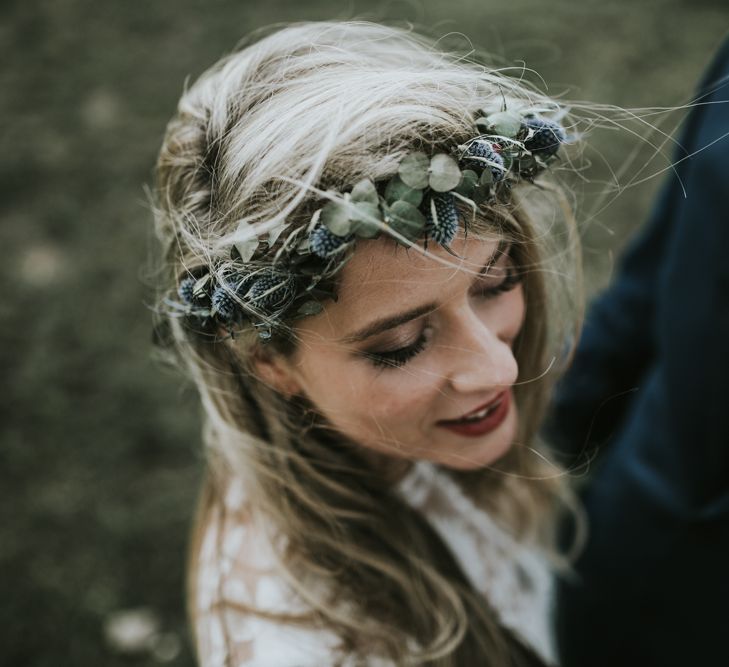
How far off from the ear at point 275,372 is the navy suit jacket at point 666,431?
798 millimetres

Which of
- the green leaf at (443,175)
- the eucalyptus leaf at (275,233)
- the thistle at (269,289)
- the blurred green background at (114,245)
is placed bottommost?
the blurred green background at (114,245)

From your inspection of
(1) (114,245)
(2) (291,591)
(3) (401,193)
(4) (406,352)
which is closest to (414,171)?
(3) (401,193)

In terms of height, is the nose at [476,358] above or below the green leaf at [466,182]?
below

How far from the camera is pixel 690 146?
1998 millimetres

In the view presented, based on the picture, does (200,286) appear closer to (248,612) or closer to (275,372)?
(275,372)

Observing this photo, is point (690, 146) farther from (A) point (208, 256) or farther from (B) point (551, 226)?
(A) point (208, 256)

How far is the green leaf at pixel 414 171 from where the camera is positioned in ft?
4.30

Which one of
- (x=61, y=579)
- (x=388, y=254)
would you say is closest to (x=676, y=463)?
(x=388, y=254)

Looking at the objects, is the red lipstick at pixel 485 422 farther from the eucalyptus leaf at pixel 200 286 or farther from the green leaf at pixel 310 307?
the eucalyptus leaf at pixel 200 286

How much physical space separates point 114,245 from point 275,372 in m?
3.54

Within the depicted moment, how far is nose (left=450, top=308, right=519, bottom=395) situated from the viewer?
1.49 metres

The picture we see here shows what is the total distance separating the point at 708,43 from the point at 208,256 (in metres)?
5.88

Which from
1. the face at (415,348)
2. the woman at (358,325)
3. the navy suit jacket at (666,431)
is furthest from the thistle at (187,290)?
the navy suit jacket at (666,431)

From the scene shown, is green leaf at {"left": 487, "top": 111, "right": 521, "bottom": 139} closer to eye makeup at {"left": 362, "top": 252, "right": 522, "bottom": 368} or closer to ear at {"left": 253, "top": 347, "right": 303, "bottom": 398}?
eye makeup at {"left": 362, "top": 252, "right": 522, "bottom": 368}
